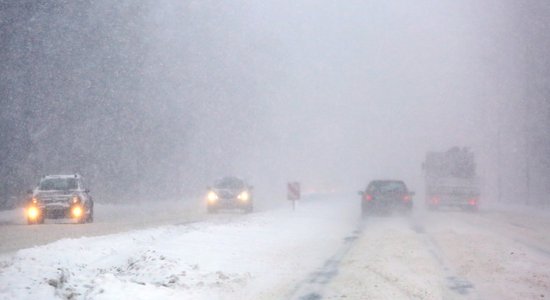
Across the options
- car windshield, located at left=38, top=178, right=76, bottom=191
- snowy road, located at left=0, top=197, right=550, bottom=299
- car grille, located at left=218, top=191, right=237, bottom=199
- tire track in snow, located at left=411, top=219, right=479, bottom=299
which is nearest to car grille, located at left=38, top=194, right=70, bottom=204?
car windshield, located at left=38, top=178, right=76, bottom=191

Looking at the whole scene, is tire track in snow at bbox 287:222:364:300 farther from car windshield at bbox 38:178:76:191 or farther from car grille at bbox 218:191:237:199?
car grille at bbox 218:191:237:199

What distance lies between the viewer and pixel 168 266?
1112cm

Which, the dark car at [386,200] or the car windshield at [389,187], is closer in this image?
the dark car at [386,200]

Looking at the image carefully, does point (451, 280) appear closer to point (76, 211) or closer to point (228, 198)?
point (76, 211)

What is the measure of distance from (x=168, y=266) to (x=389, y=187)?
23.4 meters

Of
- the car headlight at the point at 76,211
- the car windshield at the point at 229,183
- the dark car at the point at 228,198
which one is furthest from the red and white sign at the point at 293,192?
the car headlight at the point at 76,211

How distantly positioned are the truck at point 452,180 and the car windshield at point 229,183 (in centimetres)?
1277

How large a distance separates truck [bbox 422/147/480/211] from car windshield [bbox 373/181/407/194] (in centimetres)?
747

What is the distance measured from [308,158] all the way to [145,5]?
326ft

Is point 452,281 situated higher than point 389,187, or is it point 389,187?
point 389,187

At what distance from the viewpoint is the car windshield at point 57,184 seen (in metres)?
25.9

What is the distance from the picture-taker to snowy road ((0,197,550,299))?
921 centimetres

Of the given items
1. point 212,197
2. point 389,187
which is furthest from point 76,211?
point 389,187

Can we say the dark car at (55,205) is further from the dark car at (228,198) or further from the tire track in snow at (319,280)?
the tire track in snow at (319,280)
